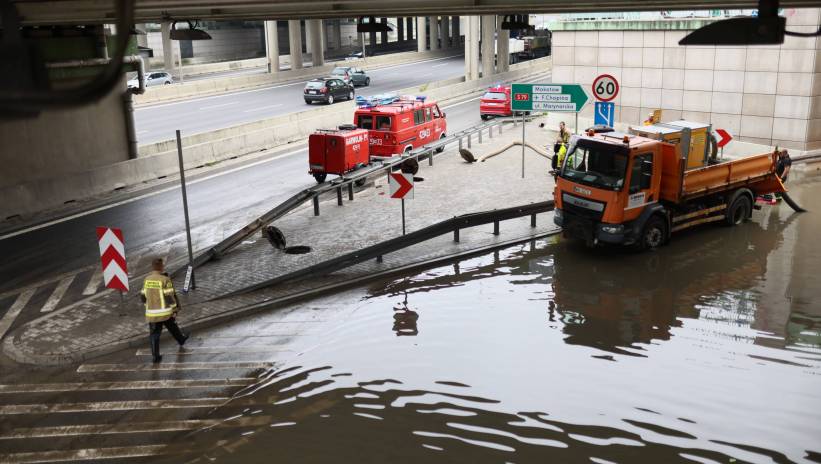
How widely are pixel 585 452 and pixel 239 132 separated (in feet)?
82.3

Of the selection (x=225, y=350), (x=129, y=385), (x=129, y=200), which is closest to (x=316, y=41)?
(x=129, y=200)

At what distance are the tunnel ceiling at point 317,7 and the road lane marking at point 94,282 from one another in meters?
5.39

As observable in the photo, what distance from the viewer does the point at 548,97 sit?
21.2 meters

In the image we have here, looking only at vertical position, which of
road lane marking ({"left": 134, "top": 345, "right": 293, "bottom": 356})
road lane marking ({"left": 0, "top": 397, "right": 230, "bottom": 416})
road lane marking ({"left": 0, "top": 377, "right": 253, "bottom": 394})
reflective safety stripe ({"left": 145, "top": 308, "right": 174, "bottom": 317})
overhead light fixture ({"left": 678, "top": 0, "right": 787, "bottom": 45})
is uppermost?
overhead light fixture ({"left": 678, "top": 0, "right": 787, "bottom": 45})

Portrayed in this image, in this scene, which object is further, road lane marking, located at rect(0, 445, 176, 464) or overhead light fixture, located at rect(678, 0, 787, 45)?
road lane marking, located at rect(0, 445, 176, 464)

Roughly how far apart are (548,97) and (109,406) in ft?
50.2

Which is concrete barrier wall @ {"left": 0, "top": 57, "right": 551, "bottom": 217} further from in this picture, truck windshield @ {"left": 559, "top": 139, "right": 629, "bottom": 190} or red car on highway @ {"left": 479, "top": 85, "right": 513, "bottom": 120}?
truck windshield @ {"left": 559, "top": 139, "right": 629, "bottom": 190}

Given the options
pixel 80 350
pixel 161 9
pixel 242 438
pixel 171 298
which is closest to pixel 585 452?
pixel 242 438

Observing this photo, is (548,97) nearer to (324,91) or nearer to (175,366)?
(175,366)

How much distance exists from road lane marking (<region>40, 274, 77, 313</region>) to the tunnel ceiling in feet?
17.8

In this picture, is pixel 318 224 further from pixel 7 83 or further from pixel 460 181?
pixel 7 83

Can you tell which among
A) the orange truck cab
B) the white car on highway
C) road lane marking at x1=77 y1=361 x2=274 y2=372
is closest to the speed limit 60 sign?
the orange truck cab

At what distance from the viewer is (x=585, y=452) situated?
8.05m

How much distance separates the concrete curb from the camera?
10969 millimetres
